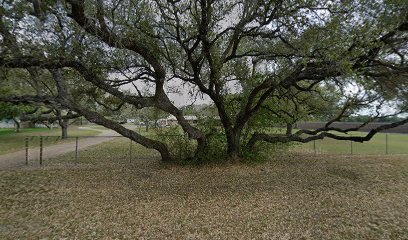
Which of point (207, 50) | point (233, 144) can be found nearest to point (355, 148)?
point (233, 144)

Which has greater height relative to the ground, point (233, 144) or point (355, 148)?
point (233, 144)

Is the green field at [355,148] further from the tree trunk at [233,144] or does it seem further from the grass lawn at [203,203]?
the tree trunk at [233,144]

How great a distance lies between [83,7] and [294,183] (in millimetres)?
6985

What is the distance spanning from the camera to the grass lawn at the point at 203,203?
438 cm

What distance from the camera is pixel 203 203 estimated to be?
5.74 meters

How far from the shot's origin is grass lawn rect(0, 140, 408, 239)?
438 centimetres

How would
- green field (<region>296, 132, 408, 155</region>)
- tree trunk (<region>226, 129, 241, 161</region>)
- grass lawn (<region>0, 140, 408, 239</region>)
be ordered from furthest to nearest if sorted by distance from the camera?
green field (<region>296, 132, 408, 155</region>) < tree trunk (<region>226, 129, 241, 161</region>) < grass lawn (<region>0, 140, 408, 239</region>)

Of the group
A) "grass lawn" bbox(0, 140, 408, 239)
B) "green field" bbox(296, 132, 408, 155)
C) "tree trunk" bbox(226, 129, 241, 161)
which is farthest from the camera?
"green field" bbox(296, 132, 408, 155)

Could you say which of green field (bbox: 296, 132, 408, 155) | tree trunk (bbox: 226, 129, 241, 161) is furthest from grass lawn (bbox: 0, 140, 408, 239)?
green field (bbox: 296, 132, 408, 155)

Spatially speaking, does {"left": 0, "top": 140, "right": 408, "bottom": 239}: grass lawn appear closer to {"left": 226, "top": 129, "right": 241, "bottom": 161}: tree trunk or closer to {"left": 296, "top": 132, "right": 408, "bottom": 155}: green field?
{"left": 226, "top": 129, "right": 241, "bottom": 161}: tree trunk

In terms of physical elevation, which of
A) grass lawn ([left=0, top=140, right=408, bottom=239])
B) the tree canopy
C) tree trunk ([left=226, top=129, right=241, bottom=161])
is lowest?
grass lawn ([left=0, top=140, right=408, bottom=239])

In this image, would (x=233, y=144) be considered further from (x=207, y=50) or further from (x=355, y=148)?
(x=355, y=148)

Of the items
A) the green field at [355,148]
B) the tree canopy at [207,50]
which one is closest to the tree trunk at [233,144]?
the tree canopy at [207,50]

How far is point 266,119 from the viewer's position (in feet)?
35.7
